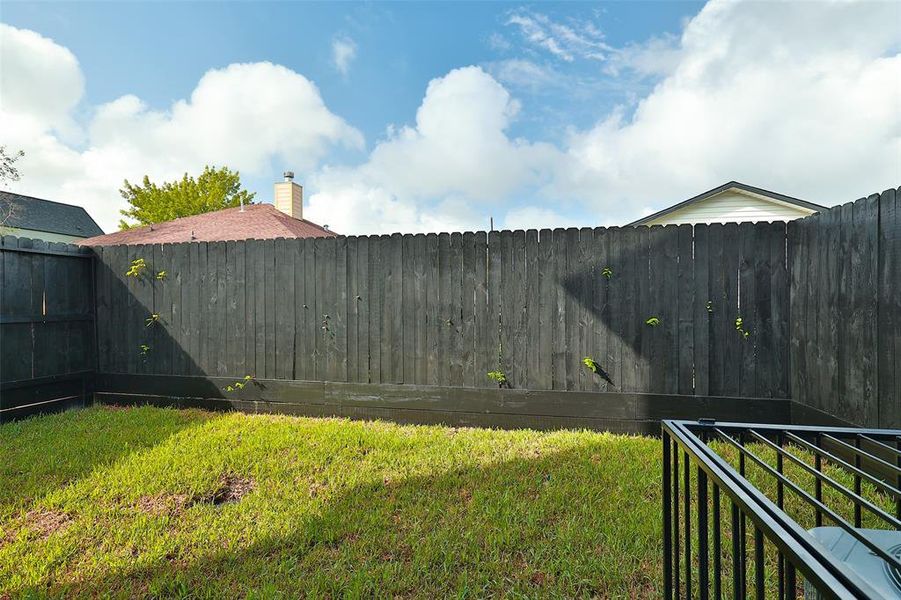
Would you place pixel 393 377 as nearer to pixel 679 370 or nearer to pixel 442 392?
pixel 442 392

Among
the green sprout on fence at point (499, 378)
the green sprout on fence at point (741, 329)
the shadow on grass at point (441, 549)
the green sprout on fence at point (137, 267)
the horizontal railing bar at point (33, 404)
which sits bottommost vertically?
the shadow on grass at point (441, 549)

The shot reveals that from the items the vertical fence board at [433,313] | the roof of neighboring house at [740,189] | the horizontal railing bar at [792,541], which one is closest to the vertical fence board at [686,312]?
the vertical fence board at [433,313]

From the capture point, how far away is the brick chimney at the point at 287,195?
13422mm

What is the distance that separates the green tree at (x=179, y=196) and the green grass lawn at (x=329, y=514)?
1735cm

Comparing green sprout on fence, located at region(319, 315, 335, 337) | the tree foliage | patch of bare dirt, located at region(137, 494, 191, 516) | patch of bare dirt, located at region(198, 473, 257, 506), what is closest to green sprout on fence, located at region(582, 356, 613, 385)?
green sprout on fence, located at region(319, 315, 335, 337)

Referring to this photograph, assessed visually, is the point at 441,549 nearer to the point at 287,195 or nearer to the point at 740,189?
the point at 740,189

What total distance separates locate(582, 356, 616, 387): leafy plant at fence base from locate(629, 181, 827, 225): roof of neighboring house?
7015 millimetres

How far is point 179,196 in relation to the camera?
18.9 metres

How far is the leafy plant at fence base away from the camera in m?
3.87

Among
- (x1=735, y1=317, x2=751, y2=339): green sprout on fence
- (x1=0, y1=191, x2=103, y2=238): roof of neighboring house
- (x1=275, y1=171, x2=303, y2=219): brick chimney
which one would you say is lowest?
(x1=735, y1=317, x2=751, y2=339): green sprout on fence

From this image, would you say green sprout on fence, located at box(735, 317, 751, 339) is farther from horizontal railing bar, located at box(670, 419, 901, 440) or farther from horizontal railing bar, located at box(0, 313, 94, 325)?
horizontal railing bar, located at box(0, 313, 94, 325)

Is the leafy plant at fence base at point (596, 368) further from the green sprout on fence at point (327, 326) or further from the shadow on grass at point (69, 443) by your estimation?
the shadow on grass at point (69, 443)

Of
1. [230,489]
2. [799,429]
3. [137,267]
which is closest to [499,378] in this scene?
→ [230,489]

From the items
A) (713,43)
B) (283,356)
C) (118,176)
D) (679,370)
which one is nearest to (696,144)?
(713,43)
